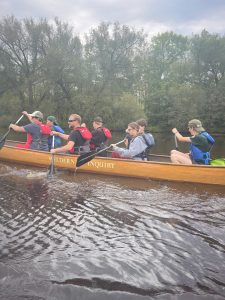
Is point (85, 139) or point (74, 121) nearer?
point (74, 121)

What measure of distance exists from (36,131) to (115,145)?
2.81 m

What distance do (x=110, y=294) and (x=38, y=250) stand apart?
3.98 feet

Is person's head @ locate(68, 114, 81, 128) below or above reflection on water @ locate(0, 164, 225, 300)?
above

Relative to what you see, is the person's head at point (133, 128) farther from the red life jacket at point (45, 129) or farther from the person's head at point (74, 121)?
the red life jacket at point (45, 129)

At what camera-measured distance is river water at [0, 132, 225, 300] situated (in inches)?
129

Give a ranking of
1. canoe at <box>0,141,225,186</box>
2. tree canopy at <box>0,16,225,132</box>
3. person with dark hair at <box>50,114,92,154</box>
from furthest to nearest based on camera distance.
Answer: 1. tree canopy at <box>0,16,225,132</box>
2. person with dark hair at <box>50,114,92,154</box>
3. canoe at <box>0,141,225,186</box>

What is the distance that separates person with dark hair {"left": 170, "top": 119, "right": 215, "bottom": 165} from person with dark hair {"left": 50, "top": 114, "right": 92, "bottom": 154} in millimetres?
2363

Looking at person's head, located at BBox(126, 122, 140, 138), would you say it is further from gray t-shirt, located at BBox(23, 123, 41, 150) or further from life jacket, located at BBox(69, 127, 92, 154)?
gray t-shirt, located at BBox(23, 123, 41, 150)

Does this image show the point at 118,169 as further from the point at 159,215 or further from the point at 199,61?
the point at 199,61

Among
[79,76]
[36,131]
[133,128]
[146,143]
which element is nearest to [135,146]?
[146,143]

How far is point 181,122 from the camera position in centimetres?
3120

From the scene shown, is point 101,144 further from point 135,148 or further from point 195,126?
point 195,126

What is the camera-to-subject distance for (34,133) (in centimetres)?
985

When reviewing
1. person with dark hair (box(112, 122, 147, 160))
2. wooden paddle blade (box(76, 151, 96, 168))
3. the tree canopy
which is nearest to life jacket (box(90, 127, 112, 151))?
wooden paddle blade (box(76, 151, 96, 168))
